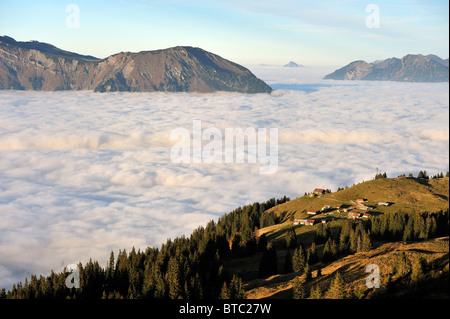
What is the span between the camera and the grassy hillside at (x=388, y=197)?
16662cm

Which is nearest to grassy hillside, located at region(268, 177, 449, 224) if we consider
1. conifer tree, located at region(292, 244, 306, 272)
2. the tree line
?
the tree line

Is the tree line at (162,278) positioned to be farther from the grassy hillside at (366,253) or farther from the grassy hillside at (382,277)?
the grassy hillside at (382,277)

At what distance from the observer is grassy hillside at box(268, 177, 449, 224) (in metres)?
167

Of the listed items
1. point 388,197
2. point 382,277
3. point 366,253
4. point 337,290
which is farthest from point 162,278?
point 388,197

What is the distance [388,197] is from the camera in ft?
571

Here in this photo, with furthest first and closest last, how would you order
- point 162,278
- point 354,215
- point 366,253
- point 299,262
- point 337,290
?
point 354,215, point 299,262, point 366,253, point 162,278, point 337,290

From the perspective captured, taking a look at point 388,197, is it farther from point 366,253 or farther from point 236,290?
point 236,290

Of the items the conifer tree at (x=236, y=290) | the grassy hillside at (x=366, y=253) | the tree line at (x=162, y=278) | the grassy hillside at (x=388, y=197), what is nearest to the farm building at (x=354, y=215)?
the grassy hillside at (x=366, y=253)

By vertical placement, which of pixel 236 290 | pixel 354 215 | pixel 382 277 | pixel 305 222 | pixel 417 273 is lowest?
pixel 305 222

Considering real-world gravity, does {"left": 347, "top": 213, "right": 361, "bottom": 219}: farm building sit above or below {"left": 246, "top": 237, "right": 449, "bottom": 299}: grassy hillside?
below

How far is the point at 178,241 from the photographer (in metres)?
143

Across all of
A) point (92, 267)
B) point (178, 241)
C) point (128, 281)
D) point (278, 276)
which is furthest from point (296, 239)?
point (92, 267)

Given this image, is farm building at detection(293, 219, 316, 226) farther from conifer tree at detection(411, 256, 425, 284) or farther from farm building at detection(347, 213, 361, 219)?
conifer tree at detection(411, 256, 425, 284)
